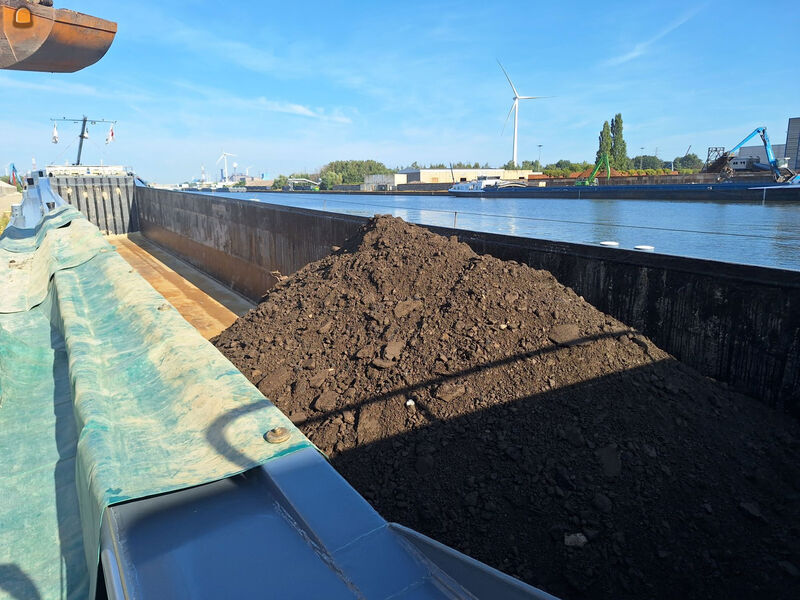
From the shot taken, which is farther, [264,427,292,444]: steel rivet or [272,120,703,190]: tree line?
[272,120,703,190]: tree line

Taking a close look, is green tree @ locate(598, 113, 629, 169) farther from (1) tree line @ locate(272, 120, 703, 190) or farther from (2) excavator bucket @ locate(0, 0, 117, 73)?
(2) excavator bucket @ locate(0, 0, 117, 73)

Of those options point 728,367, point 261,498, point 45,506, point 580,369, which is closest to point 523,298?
point 580,369

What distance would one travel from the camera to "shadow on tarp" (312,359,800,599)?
2.75 m

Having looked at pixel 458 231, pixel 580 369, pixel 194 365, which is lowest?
pixel 580 369

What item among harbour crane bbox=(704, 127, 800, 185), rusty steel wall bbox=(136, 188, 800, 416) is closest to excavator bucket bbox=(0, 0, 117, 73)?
rusty steel wall bbox=(136, 188, 800, 416)

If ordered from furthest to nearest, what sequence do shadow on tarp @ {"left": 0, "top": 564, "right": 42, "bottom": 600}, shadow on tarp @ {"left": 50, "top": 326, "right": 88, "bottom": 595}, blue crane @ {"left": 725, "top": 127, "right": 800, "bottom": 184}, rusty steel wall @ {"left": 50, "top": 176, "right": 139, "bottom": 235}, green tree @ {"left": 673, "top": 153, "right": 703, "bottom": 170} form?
green tree @ {"left": 673, "top": 153, "right": 703, "bottom": 170} → blue crane @ {"left": 725, "top": 127, "right": 800, "bottom": 184} → rusty steel wall @ {"left": 50, "top": 176, "right": 139, "bottom": 235} → shadow on tarp @ {"left": 50, "top": 326, "right": 88, "bottom": 595} → shadow on tarp @ {"left": 0, "top": 564, "right": 42, "bottom": 600}

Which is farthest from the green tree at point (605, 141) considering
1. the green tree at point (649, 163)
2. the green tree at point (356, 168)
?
the green tree at point (356, 168)

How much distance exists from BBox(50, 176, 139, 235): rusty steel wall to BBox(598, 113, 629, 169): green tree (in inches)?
2568

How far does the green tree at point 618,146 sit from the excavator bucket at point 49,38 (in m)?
78.8

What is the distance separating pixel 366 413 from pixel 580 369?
156 centimetres

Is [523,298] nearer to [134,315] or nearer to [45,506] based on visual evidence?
[134,315]

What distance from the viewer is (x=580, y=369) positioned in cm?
379

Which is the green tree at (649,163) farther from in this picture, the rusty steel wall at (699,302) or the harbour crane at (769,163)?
the rusty steel wall at (699,302)

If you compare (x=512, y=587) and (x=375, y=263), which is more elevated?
(x=375, y=263)
